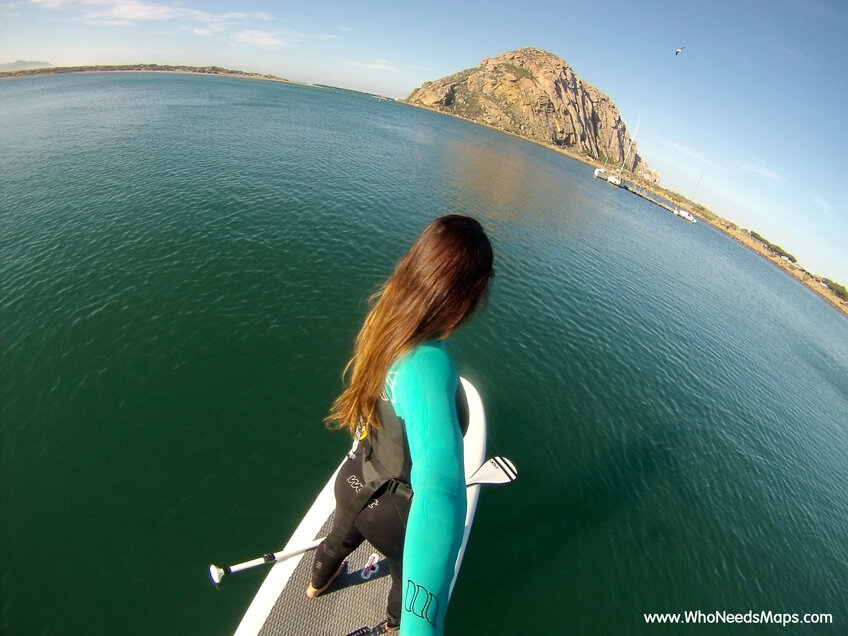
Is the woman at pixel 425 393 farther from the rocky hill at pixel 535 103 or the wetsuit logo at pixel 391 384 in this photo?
the rocky hill at pixel 535 103

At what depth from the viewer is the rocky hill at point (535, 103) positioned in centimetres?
15464

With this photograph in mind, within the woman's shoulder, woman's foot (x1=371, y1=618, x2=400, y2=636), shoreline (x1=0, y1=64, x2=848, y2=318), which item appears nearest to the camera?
the woman's shoulder

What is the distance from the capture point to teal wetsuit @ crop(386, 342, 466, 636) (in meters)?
1.39

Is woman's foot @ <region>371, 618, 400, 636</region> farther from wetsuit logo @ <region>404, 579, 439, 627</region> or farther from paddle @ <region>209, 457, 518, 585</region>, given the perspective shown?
wetsuit logo @ <region>404, 579, 439, 627</region>

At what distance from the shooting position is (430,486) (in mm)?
1522

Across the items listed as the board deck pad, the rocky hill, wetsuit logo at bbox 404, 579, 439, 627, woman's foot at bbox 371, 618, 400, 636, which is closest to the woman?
wetsuit logo at bbox 404, 579, 439, 627

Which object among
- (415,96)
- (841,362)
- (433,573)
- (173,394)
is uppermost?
(415,96)

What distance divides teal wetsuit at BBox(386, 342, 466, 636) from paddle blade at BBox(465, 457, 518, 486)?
393 cm

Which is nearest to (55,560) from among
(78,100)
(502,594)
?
(502,594)

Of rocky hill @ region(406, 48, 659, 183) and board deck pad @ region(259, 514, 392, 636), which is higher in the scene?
rocky hill @ region(406, 48, 659, 183)

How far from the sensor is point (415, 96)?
639ft

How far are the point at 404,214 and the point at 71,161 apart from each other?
2805cm

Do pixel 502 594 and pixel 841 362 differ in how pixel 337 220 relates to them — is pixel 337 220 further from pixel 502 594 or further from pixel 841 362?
pixel 841 362

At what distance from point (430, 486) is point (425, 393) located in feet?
1.39
